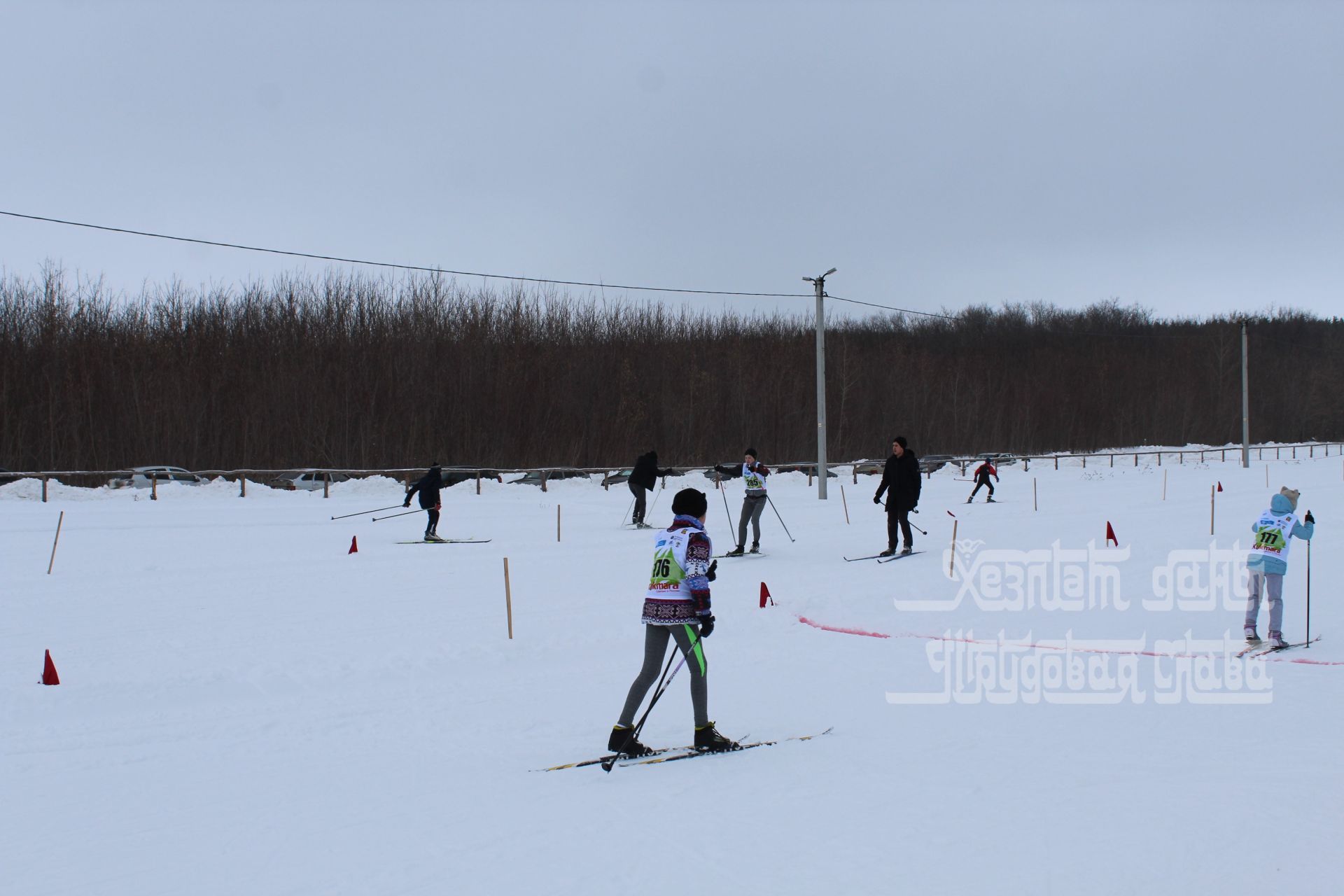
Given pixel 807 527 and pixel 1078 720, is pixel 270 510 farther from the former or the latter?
pixel 1078 720

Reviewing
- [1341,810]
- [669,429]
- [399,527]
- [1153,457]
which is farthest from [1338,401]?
[1341,810]

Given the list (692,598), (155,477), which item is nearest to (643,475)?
(692,598)

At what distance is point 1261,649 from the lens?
9344 millimetres

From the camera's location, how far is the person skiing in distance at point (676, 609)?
250 inches

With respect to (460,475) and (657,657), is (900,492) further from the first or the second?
(460,475)

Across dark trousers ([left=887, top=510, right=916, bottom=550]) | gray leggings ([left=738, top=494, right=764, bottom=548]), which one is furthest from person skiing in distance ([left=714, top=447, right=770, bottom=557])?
dark trousers ([left=887, top=510, right=916, bottom=550])

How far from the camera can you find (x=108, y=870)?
190 inches

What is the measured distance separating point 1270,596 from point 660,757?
21.7ft

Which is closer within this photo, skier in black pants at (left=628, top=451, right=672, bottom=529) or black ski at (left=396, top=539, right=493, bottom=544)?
black ski at (left=396, top=539, right=493, bottom=544)

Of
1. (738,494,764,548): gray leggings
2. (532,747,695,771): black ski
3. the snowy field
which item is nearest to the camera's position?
the snowy field

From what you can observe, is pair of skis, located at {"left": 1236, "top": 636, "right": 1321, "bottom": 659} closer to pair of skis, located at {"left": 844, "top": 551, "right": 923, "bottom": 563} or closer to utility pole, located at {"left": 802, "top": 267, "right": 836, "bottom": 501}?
pair of skis, located at {"left": 844, "top": 551, "right": 923, "bottom": 563}

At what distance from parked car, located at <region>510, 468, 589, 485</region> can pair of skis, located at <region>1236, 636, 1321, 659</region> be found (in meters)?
23.5

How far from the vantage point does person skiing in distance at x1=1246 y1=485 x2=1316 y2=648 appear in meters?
9.27

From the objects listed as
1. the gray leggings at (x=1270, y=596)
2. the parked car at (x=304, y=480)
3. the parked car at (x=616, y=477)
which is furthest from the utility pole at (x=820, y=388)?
the gray leggings at (x=1270, y=596)
